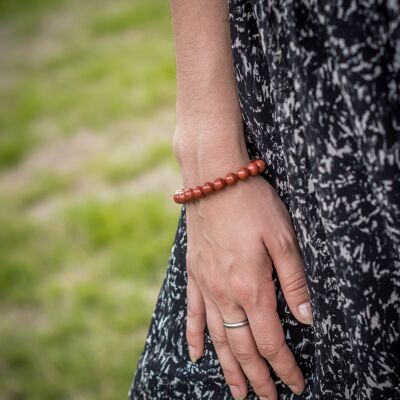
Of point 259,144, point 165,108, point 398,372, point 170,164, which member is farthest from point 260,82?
point 165,108

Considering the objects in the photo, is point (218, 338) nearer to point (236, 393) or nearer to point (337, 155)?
point (236, 393)

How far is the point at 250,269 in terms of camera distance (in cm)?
87

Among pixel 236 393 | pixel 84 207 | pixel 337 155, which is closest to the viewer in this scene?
pixel 337 155

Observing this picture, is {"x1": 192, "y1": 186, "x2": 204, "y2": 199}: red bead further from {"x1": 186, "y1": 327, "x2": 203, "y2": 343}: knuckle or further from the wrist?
{"x1": 186, "y1": 327, "x2": 203, "y2": 343}: knuckle

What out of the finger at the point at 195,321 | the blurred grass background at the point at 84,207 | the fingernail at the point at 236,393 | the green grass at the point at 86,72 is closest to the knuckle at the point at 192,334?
the finger at the point at 195,321

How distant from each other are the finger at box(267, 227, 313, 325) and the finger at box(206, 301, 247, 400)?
0.13 meters

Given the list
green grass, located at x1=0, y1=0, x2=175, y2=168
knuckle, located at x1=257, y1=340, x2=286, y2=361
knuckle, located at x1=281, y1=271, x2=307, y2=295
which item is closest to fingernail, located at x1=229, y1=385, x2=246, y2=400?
knuckle, located at x1=257, y1=340, x2=286, y2=361

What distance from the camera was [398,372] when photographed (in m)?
0.78

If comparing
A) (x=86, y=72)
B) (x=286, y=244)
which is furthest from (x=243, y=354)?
(x=86, y=72)

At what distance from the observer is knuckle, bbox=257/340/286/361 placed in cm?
90

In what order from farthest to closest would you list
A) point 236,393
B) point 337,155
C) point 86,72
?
point 86,72
point 236,393
point 337,155

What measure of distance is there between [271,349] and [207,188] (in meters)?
0.29

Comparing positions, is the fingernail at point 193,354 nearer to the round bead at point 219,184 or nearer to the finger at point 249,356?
the finger at point 249,356

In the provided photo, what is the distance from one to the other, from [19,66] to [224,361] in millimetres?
5485
